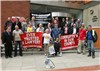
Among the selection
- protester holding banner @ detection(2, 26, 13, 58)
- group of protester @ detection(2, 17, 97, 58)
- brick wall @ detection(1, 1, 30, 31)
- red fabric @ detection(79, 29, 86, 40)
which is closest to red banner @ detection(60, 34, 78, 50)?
group of protester @ detection(2, 17, 97, 58)

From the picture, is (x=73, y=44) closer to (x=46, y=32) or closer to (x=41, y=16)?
(x=46, y=32)

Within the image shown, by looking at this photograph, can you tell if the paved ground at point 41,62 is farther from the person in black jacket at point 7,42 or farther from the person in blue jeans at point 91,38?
the person in blue jeans at point 91,38

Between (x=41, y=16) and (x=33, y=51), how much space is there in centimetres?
661

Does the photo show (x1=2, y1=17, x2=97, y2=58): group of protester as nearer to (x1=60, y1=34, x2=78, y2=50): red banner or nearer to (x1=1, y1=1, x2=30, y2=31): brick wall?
(x1=60, y1=34, x2=78, y2=50): red banner

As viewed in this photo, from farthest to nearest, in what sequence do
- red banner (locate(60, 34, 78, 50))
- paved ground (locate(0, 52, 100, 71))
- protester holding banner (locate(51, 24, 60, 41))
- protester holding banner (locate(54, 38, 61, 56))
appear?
red banner (locate(60, 34, 78, 50)), protester holding banner (locate(51, 24, 60, 41)), protester holding banner (locate(54, 38, 61, 56)), paved ground (locate(0, 52, 100, 71))

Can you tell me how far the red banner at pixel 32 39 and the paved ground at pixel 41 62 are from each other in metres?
0.72

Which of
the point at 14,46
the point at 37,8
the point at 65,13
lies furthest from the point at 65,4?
the point at 14,46

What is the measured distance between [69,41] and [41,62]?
178 inches

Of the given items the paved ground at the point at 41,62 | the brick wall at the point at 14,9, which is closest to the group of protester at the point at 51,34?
the paved ground at the point at 41,62

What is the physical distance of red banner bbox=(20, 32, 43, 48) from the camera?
20.0m

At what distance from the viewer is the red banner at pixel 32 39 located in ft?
65.5

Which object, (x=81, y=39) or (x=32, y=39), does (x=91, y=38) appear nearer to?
(x=81, y=39)

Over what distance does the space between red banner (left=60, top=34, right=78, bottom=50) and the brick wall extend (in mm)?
7229

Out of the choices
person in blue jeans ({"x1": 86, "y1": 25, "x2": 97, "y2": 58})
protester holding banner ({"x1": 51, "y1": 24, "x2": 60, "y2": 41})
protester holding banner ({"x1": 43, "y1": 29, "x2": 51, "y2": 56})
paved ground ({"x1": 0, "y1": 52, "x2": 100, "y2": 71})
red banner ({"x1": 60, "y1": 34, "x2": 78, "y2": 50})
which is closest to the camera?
paved ground ({"x1": 0, "y1": 52, "x2": 100, "y2": 71})
